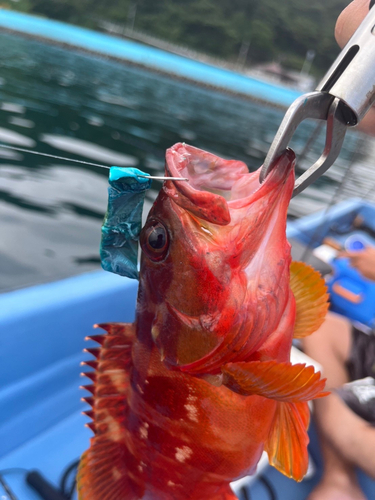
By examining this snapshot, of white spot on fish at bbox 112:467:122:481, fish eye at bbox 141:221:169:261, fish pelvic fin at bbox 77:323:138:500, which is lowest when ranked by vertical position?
white spot on fish at bbox 112:467:122:481

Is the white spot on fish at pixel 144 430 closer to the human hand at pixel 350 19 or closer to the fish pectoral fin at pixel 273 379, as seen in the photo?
the fish pectoral fin at pixel 273 379

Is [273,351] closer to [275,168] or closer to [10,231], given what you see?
[275,168]

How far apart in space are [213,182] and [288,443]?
781 millimetres

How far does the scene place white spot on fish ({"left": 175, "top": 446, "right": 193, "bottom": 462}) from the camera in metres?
1.10

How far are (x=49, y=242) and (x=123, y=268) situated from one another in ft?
14.3

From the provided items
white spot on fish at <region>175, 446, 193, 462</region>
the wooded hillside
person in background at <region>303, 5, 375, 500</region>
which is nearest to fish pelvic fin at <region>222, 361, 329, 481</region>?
white spot on fish at <region>175, 446, 193, 462</region>

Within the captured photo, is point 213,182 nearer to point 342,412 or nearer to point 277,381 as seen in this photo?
point 277,381

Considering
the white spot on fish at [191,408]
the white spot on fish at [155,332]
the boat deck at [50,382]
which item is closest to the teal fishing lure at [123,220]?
the white spot on fish at [155,332]

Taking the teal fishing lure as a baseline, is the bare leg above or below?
below

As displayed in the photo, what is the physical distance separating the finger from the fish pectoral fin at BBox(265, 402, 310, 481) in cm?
129

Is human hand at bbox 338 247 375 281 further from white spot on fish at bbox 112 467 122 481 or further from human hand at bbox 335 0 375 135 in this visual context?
white spot on fish at bbox 112 467 122 481


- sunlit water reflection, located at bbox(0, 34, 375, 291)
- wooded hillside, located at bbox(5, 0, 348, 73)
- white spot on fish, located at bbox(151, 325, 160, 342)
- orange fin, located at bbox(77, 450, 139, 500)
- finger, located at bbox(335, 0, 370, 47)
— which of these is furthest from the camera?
wooded hillside, located at bbox(5, 0, 348, 73)

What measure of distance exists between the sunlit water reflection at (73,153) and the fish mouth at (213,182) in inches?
101

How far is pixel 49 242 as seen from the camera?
201 inches
